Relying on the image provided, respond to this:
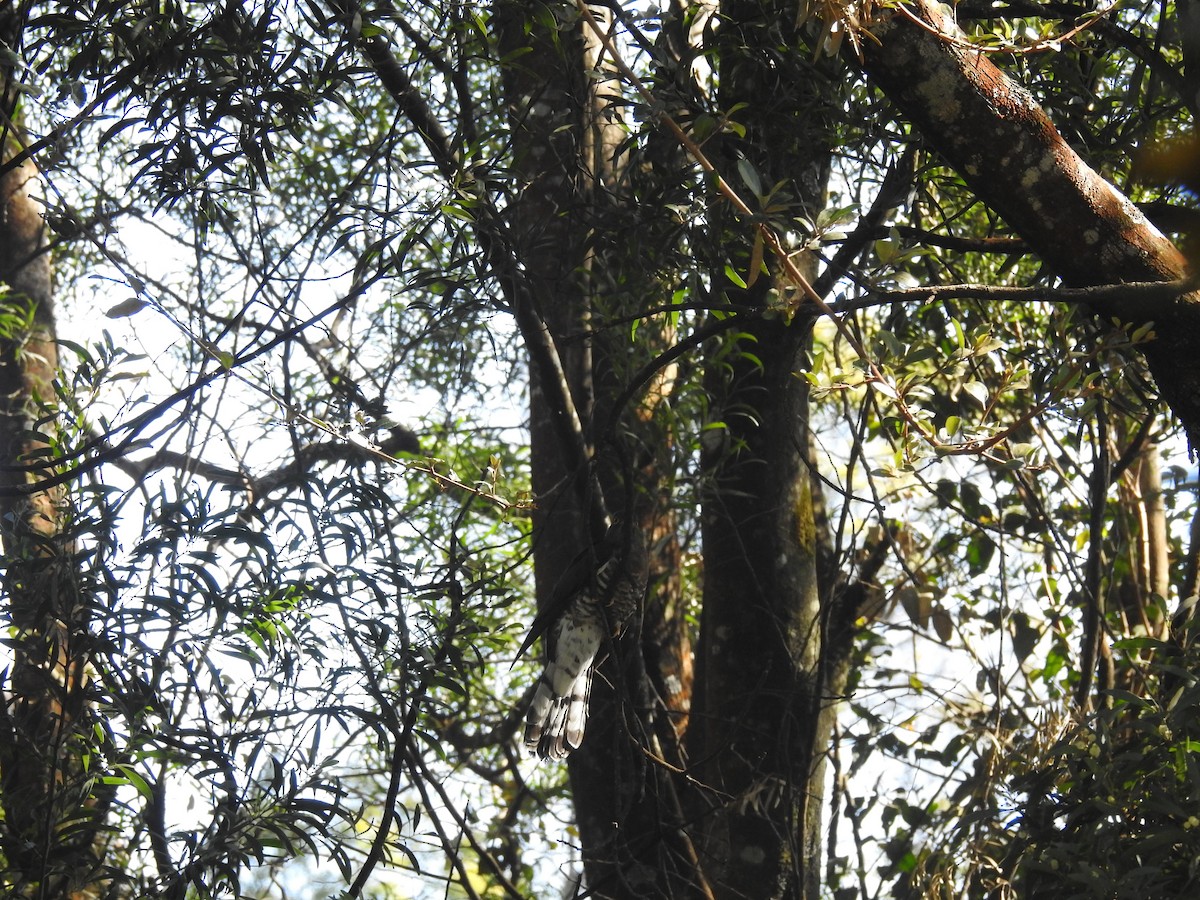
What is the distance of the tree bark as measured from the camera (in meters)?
1.65

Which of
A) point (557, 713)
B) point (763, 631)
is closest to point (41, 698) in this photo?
point (557, 713)

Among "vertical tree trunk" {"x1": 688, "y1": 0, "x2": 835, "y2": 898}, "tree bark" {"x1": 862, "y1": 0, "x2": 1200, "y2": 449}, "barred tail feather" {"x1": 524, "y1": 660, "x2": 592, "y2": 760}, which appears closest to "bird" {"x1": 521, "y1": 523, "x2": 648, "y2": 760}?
"barred tail feather" {"x1": 524, "y1": 660, "x2": 592, "y2": 760}

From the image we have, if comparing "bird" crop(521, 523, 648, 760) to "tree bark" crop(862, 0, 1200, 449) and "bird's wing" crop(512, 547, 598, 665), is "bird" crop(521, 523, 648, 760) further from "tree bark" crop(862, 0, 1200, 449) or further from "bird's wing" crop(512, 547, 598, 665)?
"tree bark" crop(862, 0, 1200, 449)

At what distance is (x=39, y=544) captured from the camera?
2.23 metres

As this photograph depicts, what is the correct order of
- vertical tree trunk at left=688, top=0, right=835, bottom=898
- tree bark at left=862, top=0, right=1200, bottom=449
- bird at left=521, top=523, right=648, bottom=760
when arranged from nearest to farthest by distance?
tree bark at left=862, top=0, right=1200, bottom=449, bird at left=521, top=523, right=648, bottom=760, vertical tree trunk at left=688, top=0, right=835, bottom=898

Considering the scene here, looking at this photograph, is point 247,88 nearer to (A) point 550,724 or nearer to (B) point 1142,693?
(A) point 550,724

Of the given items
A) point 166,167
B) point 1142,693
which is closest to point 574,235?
point 166,167

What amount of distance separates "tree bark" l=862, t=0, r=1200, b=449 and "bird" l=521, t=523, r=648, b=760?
1.16m

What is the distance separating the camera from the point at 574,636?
106 inches

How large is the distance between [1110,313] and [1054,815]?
3.89 feet

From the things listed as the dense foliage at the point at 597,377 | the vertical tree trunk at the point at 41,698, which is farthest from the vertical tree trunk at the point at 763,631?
the vertical tree trunk at the point at 41,698

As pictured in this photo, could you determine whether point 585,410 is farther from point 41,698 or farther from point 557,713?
point 41,698

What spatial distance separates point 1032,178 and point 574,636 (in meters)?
1.53

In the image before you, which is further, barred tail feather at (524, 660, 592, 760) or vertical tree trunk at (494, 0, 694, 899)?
barred tail feather at (524, 660, 592, 760)
